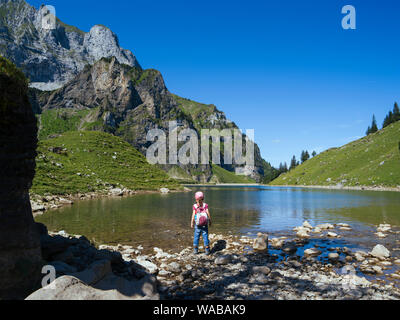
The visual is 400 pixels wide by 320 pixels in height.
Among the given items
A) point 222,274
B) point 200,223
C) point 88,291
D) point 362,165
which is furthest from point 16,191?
point 362,165

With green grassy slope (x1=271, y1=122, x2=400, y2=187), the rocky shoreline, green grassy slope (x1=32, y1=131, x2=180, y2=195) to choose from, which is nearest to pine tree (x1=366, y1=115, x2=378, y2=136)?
green grassy slope (x1=271, y1=122, x2=400, y2=187)

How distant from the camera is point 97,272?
7562mm

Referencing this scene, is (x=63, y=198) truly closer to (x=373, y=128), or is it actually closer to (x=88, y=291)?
(x=88, y=291)

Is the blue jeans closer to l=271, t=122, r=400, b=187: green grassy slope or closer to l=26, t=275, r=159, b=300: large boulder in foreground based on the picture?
l=26, t=275, r=159, b=300: large boulder in foreground

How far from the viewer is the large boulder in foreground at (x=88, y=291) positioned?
5.56m

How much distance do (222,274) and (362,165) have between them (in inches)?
6476

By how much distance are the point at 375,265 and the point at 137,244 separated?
46.7 feet

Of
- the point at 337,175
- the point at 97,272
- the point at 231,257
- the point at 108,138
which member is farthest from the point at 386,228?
the point at 337,175

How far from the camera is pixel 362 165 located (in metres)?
141

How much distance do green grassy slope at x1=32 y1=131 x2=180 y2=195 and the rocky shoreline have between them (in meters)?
41.4

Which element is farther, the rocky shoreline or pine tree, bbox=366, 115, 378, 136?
pine tree, bbox=366, 115, 378, 136

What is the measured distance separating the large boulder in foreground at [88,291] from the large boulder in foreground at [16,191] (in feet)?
4.69

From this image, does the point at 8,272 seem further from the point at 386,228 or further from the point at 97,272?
the point at 386,228

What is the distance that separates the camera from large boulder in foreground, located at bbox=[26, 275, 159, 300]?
5.56 m
